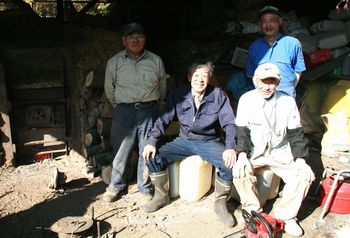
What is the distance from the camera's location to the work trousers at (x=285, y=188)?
4.22 meters

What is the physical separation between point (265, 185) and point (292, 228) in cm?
60

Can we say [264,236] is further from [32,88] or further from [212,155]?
[32,88]

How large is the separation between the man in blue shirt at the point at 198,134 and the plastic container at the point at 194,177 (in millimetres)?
112

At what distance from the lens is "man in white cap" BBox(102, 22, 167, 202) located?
15.3 ft

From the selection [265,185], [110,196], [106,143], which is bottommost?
[110,196]

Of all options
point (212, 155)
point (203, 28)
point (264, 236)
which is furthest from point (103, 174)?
point (203, 28)

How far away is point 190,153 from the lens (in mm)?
4762

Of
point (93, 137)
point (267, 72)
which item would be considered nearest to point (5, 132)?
point (93, 137)

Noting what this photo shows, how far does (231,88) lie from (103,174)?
2.20 meters

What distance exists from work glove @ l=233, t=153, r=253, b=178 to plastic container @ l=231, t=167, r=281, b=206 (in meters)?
0.39

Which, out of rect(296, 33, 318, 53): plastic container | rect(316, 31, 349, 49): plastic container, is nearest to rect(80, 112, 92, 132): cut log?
rect(296, 33, 318, 53): plastic container

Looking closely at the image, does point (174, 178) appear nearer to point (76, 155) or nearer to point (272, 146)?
point (272, 146)

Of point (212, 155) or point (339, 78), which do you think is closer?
point (212, 155)

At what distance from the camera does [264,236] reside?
3.83m
